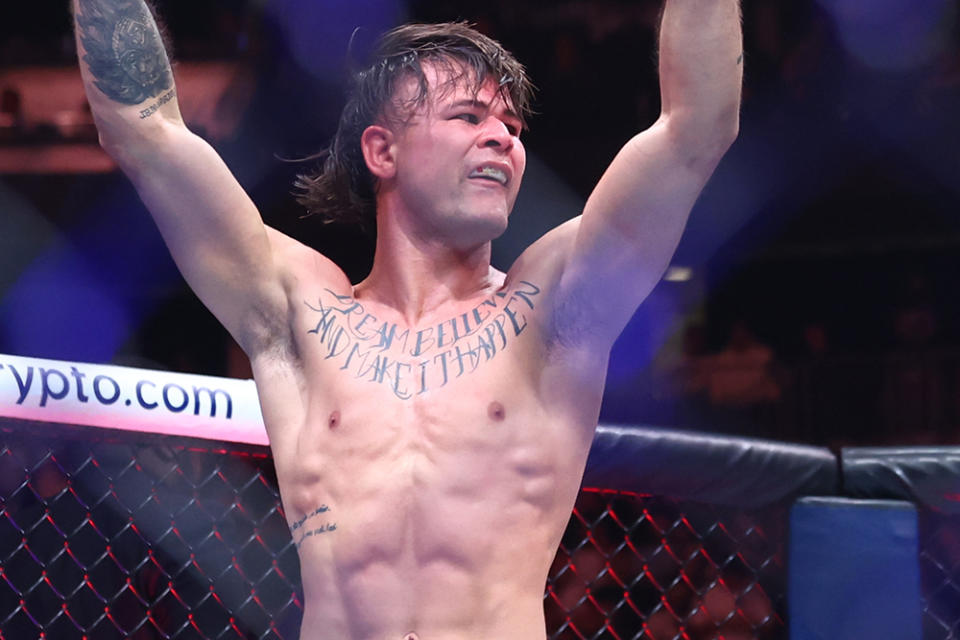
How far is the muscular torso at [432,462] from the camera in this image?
4.41 ft

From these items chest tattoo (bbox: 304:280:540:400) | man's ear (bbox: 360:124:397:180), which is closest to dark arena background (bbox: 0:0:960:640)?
man's ear (bbox: 360:124:397:180)

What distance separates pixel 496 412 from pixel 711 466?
45 centimetres

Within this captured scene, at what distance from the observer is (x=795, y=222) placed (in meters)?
4.77

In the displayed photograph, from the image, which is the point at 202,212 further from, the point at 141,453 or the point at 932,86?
the point at 932,86

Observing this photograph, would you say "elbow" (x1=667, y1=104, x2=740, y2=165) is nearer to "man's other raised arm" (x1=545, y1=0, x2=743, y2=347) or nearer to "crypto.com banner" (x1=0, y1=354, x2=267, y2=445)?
"man's other raised arm" (x1=545, y1=0, x2=743, y2=347)

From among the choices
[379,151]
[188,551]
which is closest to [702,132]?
[379,151]

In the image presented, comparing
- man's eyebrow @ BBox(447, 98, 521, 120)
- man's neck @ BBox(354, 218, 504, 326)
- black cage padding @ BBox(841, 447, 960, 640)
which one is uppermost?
man's eyebrow @ BBox(447, 98, 521, 120)

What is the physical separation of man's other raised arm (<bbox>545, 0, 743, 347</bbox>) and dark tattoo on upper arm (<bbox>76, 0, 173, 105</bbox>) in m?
0.63

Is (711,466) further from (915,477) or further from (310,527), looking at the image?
(310,527)

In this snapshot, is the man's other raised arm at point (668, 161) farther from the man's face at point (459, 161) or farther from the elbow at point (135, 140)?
the elbow at point (135, 140)

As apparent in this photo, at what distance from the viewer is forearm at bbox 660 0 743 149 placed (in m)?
1.27

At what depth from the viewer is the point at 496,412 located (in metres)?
1.39

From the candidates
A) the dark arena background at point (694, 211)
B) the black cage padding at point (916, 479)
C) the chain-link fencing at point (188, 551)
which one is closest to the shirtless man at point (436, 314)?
the chain-link fencing at point (188, 551)

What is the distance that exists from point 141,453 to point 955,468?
1.42 metres
